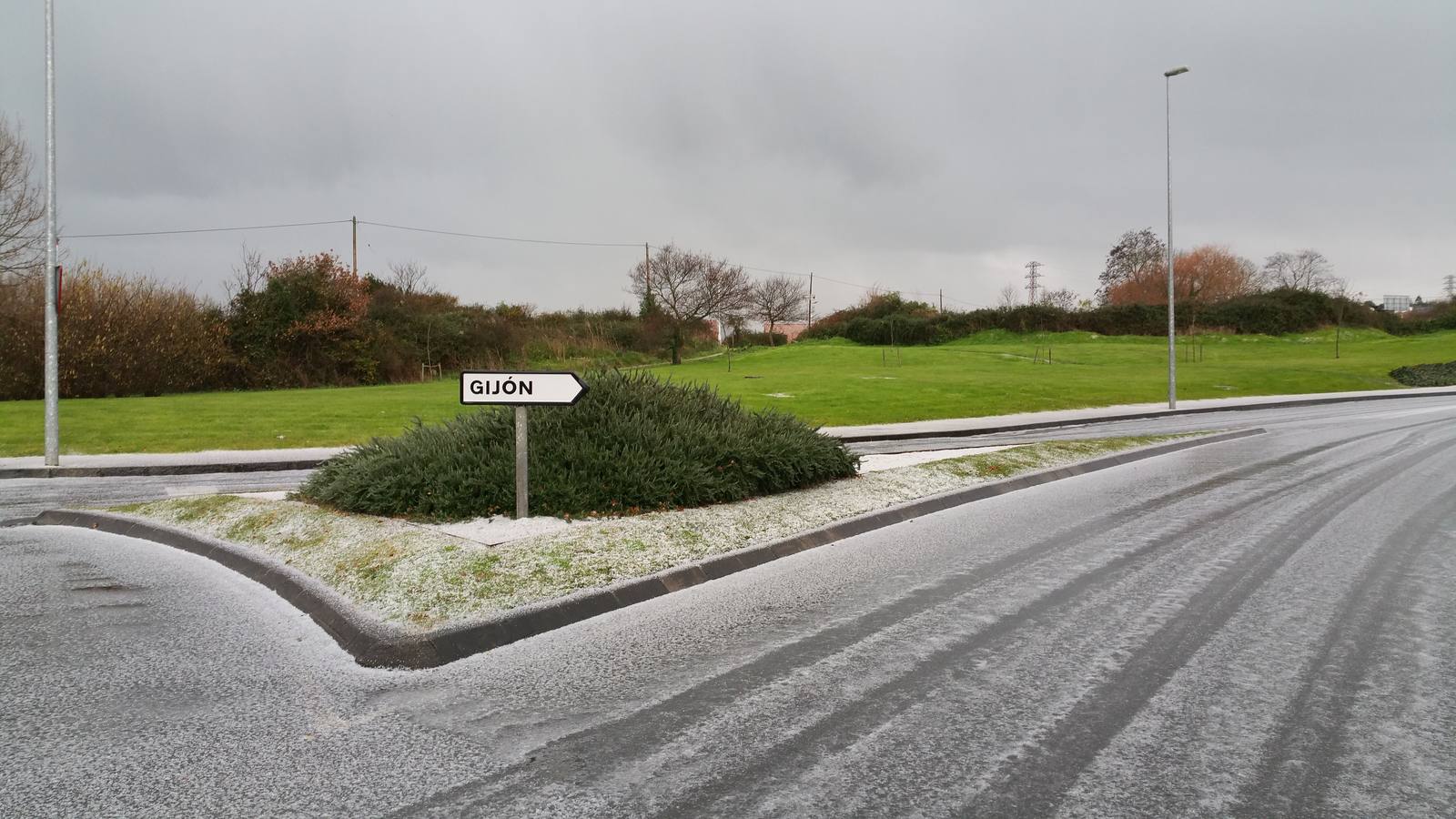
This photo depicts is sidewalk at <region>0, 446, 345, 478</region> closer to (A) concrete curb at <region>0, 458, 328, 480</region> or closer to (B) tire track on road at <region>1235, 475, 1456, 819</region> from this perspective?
(A) concrete curb at <region>0, 458, 328, 480</region>

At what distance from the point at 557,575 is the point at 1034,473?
26.0 feet

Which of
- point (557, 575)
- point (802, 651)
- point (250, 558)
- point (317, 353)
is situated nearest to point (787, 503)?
point (557, 575)

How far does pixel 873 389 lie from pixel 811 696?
27366mm

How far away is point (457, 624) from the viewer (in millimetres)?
5266

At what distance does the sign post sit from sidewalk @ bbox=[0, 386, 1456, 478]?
8.73m

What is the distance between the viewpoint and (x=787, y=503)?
889 centimetres

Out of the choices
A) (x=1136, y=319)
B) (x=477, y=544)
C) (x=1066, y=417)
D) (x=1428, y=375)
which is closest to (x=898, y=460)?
(x=477, y=544)

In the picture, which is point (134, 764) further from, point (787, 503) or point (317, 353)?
point (317, 353)

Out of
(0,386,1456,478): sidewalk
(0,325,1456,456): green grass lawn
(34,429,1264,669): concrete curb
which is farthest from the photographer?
(0,325,1456,456): green grass lawn

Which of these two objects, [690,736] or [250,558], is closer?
[690,736]

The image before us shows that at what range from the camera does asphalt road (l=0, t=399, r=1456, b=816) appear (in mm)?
3297

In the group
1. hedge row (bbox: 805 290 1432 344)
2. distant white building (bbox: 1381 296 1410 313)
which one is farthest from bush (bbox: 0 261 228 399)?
distant white building (bbox: 1381 296 1410 313)

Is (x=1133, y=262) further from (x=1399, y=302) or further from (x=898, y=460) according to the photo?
(x=898, y=460)

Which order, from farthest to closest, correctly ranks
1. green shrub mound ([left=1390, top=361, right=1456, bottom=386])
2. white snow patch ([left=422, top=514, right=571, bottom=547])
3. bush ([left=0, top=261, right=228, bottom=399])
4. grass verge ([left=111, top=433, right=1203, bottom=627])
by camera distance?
green shrub mound ([left=1390, top=361, right=1456, bottom=386]) < bush ([left=0, top=261, right=228, bottom=399]) < white snow patch ([left=422, top=514, right=571, bottom=547]) < grass verge ([left=111, top=433, right=1203, bottom=627])
